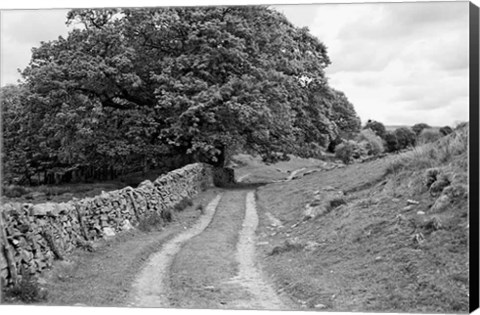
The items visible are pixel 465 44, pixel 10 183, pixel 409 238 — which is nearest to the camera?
pixel 465 44

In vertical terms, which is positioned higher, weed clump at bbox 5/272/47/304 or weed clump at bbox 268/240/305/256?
weed clump at bbox 268/240/305/256

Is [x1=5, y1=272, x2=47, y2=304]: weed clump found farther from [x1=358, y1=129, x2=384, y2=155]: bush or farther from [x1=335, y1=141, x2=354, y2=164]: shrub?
[x1=335, y1=141, x2=354, y2=164]: shrub

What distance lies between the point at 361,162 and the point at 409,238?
12966 mm

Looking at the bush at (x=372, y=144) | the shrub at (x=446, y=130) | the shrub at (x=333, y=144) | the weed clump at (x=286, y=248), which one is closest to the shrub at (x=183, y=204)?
the bush at (x=372, y=144)

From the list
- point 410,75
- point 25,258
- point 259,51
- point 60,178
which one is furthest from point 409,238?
point 60,178

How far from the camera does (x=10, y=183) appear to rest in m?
17.6

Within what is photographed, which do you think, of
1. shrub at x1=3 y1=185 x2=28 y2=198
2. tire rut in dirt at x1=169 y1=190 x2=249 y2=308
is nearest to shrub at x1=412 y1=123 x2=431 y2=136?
tire rut in dirt at x1=169 y1=190 x2=249 y2=308

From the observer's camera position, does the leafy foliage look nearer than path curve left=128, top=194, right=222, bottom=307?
No

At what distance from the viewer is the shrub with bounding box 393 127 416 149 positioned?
1474cm

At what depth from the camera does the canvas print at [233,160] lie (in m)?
9.74

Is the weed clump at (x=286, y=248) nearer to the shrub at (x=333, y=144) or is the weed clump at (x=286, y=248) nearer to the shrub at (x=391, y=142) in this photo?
the shrub at (x=391, y=142)

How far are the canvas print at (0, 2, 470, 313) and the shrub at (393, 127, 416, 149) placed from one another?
0.38 feet

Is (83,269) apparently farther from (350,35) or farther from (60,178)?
(60,178)

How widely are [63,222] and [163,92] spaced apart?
11712 mm
